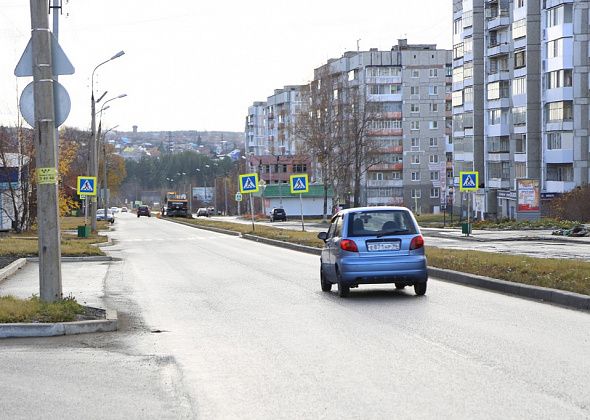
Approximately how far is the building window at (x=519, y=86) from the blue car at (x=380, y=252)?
69422 millimetres

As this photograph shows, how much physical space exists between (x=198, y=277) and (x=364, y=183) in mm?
106796

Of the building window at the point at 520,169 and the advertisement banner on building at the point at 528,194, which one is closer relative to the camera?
the advertisement banner on building at the point at 528,194

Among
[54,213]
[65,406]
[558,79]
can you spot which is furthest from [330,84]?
[65,406]

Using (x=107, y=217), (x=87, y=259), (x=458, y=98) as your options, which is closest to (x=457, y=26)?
(x=458, y=98)

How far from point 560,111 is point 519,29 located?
10.3 meters

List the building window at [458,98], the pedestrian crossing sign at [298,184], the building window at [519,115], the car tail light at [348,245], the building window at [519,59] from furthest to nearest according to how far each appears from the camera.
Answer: the building window at [458,98]
the building window at [519,59]
the building window at [519,115]
the pedestrian crossing sign at [298,184]
the car tail light at [348,245]

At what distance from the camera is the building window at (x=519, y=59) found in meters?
85.1

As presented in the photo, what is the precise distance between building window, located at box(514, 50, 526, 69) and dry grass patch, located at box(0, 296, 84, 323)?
2967 inches

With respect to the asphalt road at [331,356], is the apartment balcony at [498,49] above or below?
above

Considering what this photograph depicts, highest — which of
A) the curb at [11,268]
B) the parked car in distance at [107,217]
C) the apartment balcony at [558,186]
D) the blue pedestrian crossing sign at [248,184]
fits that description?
the blue pedestrian crossing sign at [248,184]

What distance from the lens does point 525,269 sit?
65.2 feet

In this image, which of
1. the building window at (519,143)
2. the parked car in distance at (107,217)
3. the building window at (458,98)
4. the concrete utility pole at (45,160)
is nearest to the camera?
the concrete utility pole at (45,160)

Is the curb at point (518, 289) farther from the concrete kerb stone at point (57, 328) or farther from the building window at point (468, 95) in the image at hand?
the building window at point (468, 95)

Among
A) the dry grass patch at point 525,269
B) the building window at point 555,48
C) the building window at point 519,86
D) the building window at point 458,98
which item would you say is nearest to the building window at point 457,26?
the building window at point 458,98
